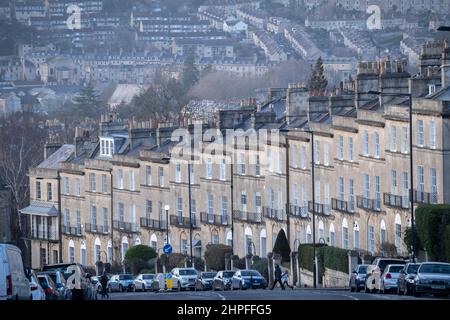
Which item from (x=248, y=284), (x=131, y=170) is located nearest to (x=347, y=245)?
(x=248, y=284)

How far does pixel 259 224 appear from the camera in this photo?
10006 centimetres

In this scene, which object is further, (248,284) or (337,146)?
(337,146)

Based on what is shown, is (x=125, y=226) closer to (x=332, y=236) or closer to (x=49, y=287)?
(x=332, y=236)

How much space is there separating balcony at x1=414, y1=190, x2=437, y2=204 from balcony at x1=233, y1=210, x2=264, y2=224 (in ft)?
48.8

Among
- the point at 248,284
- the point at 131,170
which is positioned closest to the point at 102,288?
the point at 248,284

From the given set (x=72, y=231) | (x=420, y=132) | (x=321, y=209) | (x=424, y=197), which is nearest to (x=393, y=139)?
(x=420, y=132)

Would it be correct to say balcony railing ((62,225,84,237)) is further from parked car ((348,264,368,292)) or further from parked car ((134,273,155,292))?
parked car ((348,264,368,292))

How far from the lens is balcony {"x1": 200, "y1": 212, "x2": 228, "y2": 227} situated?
10388 cm

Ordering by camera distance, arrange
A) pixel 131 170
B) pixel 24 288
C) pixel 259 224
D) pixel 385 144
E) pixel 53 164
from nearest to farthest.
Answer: pixel 24 288 < pixel 385 144 < pixel 259 224 < pixel 131 170 < pixel 53 164

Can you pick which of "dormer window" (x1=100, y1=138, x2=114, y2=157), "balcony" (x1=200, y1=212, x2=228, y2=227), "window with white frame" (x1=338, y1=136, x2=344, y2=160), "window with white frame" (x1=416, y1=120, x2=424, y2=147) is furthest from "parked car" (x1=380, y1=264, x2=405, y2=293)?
"dormer window" (x1=100, y1=138, x2=114, y2=157)

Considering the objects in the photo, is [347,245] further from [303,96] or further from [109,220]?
[109,220]
